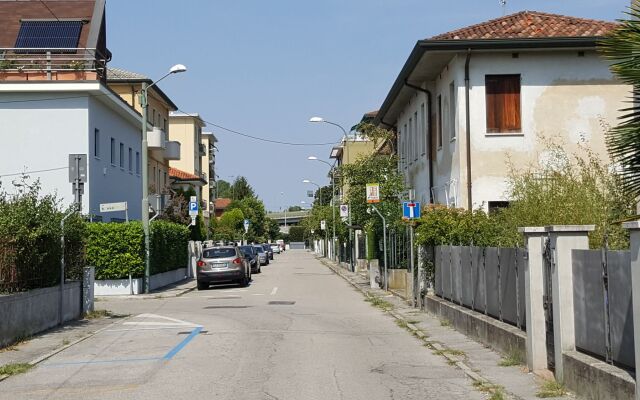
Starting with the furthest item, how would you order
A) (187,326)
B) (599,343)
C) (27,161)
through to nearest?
(27,161) → (187,326) → (599,343)

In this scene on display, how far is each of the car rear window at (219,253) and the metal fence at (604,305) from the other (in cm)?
2495

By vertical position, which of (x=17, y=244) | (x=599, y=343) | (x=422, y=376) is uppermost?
(x=17, y=244)

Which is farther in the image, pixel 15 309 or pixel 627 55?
pixel 15 309

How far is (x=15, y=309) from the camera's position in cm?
1517

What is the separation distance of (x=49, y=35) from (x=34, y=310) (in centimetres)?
2040

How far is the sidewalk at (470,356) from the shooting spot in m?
10.1

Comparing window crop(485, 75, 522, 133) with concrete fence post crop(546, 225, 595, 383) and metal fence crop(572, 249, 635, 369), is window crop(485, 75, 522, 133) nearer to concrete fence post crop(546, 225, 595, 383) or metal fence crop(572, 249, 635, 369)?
concrete fence post crop(546, 225, 595, 383)

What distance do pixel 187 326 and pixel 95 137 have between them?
1775 cm

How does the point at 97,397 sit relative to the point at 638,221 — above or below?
below

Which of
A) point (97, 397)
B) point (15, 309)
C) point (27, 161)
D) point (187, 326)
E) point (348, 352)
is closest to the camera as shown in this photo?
point (97, 397)

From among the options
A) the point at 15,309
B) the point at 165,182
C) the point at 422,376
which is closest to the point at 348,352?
the point at 422,376

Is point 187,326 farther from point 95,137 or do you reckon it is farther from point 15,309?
point 95,137

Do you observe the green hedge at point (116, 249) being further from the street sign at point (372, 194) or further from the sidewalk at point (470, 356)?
the sidewalk at point (470, 356)

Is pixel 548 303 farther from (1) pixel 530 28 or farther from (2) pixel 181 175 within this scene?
(2) pixel 181 175
